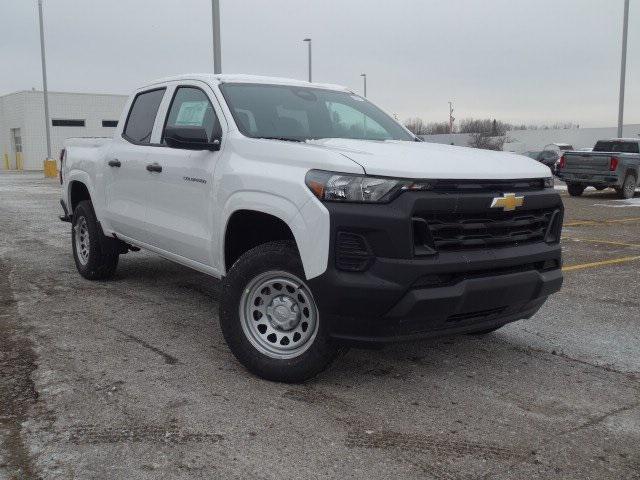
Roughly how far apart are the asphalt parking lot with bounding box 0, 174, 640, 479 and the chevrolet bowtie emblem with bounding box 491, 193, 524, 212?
1.14 meters

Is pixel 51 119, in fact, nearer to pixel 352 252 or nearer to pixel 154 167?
pixel 154 167

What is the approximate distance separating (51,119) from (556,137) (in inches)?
1798

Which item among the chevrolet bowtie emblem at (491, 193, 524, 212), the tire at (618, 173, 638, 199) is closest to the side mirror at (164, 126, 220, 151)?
the chevrolet bowtie emblem at (491, 193, 524, 212)

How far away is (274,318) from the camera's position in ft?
13.4

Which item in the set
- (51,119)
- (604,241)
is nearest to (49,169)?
(51,119)

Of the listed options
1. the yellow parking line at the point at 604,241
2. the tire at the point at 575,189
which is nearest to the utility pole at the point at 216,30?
the yellow parking line at the point at 604,241

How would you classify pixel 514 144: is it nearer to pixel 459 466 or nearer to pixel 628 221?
pixel 628 221

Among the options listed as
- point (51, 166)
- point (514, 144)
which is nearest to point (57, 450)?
point (51, 166)

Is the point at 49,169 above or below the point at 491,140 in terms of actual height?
below

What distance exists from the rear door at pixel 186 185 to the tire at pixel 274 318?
67cm

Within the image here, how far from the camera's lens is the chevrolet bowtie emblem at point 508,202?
3829 millimetres

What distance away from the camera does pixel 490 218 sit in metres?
3.86

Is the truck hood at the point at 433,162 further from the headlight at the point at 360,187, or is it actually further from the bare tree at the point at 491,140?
the bare tree at the point at 491,140

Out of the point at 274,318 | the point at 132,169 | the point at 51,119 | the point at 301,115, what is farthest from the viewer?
the point at 51,119
